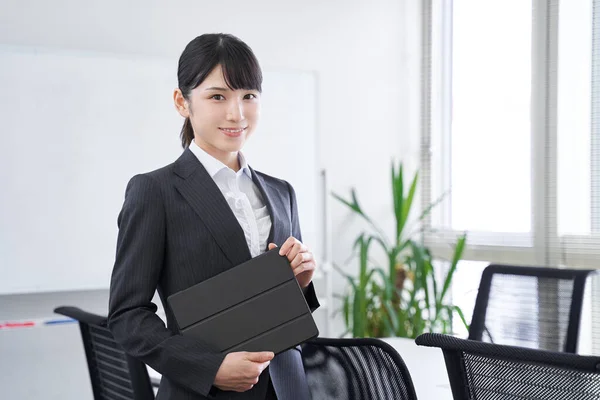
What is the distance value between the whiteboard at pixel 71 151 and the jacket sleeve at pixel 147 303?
1.97 m

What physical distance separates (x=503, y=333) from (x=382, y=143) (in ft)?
6.19

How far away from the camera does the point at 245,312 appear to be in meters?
1.02

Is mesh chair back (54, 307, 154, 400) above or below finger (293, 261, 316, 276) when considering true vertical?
below

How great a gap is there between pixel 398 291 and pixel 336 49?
4.43ft

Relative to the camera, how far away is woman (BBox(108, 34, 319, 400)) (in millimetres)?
1019

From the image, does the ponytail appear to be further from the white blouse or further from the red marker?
the red marker

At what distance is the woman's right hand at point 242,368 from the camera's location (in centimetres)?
98

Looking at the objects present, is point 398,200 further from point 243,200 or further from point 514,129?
point 243,200

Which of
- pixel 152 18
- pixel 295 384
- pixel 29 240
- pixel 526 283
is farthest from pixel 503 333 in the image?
pixel 152 18

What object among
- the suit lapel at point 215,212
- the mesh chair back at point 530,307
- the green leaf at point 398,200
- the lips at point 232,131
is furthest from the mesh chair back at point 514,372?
the green leaf at point 398,200

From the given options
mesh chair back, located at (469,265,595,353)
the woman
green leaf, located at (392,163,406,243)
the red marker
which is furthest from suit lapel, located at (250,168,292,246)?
green leaf, located at (392,163,406,243)

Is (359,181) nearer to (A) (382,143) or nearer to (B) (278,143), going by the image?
(A) (382,143)

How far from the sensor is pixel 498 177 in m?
3.68

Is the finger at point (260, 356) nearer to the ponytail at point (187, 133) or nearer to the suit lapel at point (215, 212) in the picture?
the suit lapel at point (215, 212)
